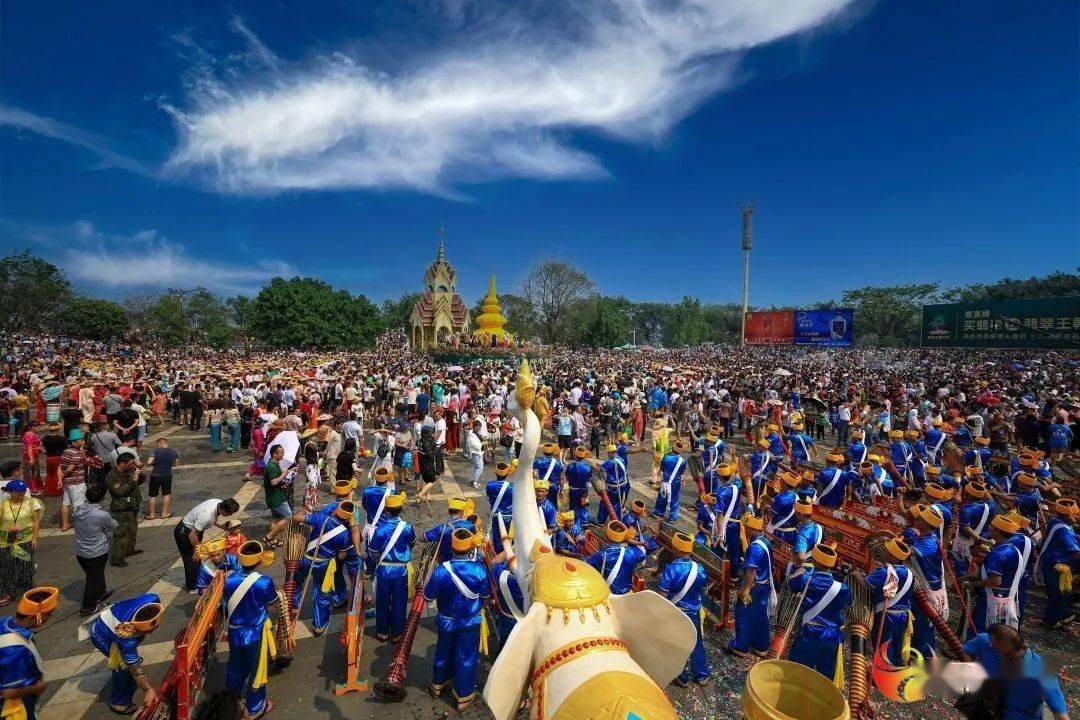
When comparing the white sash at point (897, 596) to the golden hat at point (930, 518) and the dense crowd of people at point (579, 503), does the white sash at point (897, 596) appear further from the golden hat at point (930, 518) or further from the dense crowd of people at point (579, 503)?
the golden hat at point (930, 518)

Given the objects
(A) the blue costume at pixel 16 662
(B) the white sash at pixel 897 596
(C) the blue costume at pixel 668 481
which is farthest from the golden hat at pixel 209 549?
(C) the blue costume at pixel 668 481

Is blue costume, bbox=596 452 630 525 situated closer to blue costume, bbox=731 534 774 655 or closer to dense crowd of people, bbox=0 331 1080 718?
dense crowd of people, bbox=0 331 1080 718

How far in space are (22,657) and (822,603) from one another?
572 centimetres

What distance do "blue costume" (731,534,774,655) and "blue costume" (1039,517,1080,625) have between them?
341cm

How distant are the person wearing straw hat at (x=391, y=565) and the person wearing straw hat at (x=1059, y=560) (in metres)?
7.11

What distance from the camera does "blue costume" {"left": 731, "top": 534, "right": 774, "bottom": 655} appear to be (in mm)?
4754

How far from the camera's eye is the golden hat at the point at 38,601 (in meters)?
3.03

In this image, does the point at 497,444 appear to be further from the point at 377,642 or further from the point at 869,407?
the point at 869,407

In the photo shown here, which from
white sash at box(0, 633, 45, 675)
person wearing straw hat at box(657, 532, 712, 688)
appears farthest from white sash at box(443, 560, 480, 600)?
white sash at box(0, 633, 45, 675)

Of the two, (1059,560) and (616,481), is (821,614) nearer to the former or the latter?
(1059,560)

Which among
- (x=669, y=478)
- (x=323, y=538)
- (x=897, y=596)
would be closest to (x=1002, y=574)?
(x=897, y=596)

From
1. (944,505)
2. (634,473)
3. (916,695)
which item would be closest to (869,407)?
(634,473)

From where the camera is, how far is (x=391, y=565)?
494 cm

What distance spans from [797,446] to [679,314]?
72.0 m
